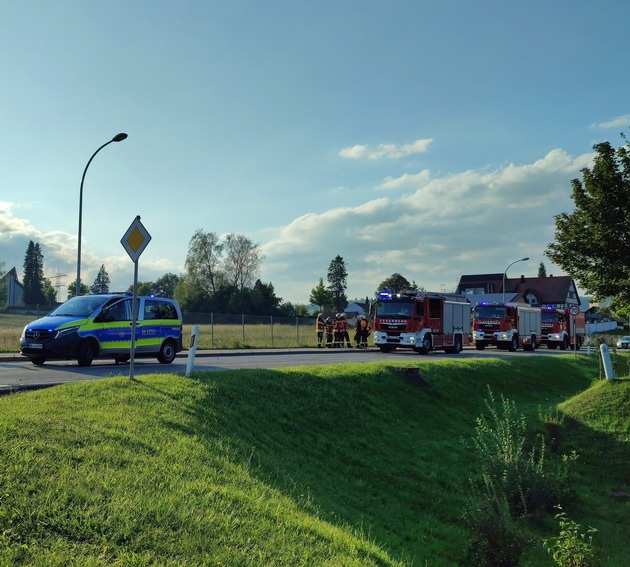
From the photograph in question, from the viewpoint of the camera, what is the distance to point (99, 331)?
52.4 ft

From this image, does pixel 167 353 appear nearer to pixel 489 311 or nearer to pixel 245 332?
pixel 245 332

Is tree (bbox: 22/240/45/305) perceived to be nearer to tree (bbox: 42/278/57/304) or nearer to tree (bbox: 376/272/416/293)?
tree (bbox: 42/278/57/304)

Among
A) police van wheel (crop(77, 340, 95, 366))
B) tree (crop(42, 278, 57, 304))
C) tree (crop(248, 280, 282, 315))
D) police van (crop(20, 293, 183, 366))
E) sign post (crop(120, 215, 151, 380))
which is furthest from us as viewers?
tree (crop(42, 278, 57, 304))

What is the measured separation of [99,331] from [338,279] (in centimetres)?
13937

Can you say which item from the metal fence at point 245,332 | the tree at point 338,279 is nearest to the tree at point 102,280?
the tree at point 338,279

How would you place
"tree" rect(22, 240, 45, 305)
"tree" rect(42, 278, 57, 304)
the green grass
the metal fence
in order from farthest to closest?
"tree" rect(22, 240, 45, 305) → "tree" rect(42, 278, 57, 304) → the metal fence → the green grass

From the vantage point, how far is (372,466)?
29.8 ft

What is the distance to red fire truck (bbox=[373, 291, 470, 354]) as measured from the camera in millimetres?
28234

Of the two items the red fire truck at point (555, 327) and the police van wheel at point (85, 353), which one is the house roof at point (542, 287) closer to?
the red fire truck at point (555, 327)

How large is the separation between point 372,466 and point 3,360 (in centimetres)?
1429

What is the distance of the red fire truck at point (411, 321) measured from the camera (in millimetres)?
28234

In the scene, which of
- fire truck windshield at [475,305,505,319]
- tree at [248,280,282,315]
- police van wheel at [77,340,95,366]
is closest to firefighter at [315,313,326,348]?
fire truck windshield at [475,305,505,319]

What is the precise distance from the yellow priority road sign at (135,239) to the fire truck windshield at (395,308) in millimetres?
19629

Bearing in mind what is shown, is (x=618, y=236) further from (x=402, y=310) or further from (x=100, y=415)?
(x=100, y=415)
